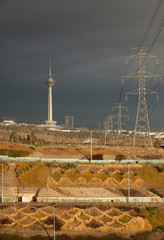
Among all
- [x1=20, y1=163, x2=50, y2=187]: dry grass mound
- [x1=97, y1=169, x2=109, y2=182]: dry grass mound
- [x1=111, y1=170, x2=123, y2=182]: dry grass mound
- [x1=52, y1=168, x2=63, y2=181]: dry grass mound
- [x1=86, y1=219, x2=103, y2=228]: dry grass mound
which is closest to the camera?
[x1=86, y1=219, x2=103, y2=228]: dry grass mound

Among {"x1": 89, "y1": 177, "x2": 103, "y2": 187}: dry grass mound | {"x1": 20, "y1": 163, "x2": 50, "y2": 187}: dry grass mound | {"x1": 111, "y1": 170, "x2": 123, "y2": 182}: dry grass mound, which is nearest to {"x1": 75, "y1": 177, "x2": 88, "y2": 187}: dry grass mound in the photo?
{"x1": 89, "y1": 177, "x2": 103, "y2": 187}: dry grass mound

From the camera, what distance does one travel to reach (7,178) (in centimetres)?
4988

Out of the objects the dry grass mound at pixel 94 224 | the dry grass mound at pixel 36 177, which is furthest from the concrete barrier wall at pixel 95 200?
the dry grass mound at pixel 36 177

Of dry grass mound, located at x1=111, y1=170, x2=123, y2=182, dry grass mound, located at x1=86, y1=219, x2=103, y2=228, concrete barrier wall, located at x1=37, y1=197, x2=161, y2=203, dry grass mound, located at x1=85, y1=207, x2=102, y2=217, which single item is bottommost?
dry grass mound, located at x1=86, y1=219, x2=103, y2=228

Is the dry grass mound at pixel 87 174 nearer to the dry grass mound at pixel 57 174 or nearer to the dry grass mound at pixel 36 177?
the dry grass mound at pixel 57 174

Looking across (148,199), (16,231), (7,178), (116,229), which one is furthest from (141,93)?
(16,231)

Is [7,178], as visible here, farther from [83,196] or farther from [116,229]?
[116,229]

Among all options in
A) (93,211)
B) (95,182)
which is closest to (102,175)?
(95,182)

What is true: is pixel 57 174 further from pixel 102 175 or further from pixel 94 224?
pixel 94 224

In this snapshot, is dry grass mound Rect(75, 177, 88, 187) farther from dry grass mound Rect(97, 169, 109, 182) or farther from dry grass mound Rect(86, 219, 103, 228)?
dry grass mound Rect(86, 219, 103, 228)

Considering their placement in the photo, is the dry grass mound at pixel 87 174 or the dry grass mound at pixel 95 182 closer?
the dry grass mound at pixel 95 182

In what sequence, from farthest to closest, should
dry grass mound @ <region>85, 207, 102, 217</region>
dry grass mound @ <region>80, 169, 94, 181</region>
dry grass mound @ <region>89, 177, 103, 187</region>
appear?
dry grass mound @ <region>80, 169, 94, 181</region>, dry grass mound @ <region>89, 177, 103, 187</region>, dry grass mound @ <region>85, 207, 102, 217</region>

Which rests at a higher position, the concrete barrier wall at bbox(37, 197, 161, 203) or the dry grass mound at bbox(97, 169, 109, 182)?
the dry grass mound at bbox(97, 169, 109, 182)

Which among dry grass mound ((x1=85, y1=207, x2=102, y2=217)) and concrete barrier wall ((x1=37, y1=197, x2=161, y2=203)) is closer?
dry grass mound ((x1=85, y1=207, x2=102, y2=217))
